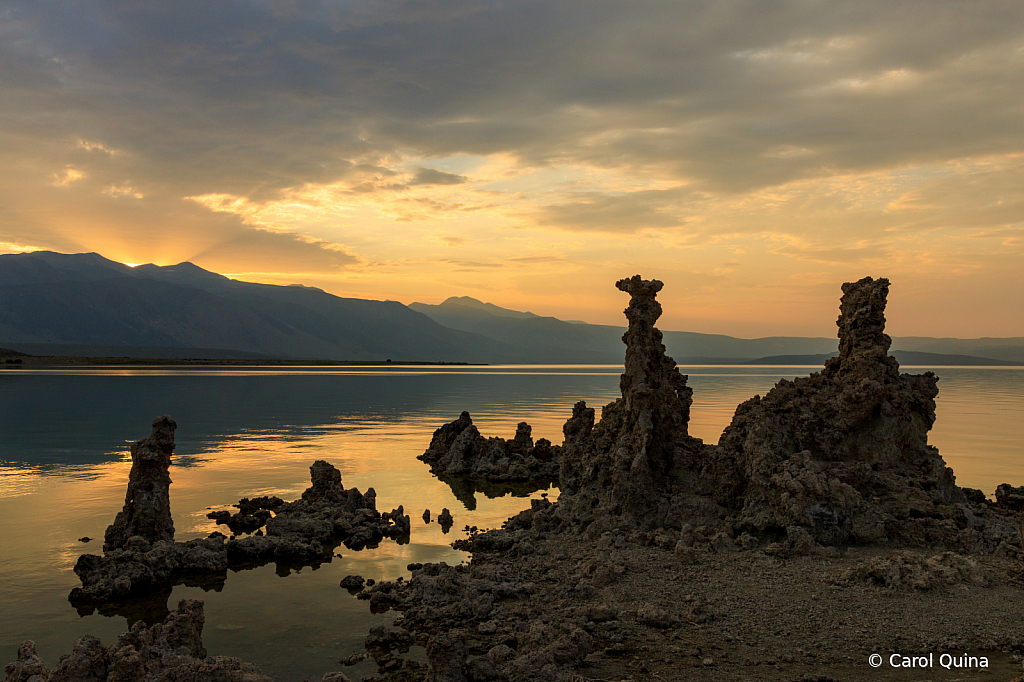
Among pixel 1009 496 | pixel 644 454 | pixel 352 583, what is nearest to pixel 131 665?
pixel 352 583

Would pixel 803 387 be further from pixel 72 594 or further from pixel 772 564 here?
pixel 72 594

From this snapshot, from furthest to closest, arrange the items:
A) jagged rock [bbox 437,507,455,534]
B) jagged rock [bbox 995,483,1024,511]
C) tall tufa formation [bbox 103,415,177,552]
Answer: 1. jagged rock [bbox 995,483,1024,511]
2. jagged rock [bbox 437,507,455,534]
3. tall tufa formation [bbox 103,415,177,552]

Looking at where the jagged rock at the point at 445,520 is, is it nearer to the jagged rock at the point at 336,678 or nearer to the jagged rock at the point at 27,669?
the jagged rock at the point at 336,678

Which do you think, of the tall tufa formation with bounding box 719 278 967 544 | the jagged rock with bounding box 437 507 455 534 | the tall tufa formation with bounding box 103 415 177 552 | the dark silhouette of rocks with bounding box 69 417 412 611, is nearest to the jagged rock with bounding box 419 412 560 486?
the jagged rock with bounding box 437 507 455 534

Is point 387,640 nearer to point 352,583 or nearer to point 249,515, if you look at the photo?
point 352,583

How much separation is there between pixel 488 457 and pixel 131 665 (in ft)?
80.9

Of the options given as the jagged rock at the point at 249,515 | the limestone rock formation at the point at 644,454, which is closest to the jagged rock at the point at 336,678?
the limestone rock formation at the point at 644,454

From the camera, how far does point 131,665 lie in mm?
9523

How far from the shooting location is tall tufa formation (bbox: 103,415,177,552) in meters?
17.8

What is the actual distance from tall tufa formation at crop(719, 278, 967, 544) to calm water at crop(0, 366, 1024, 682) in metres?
9.18

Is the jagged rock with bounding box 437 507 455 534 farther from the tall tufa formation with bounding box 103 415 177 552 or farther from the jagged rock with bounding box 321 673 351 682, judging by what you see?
the jagged rock with bounding box 321 673 351 682

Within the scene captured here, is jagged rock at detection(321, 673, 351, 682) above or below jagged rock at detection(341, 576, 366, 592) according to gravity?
above

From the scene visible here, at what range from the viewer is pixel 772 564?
1434cm

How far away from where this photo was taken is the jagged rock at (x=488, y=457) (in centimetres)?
3209
